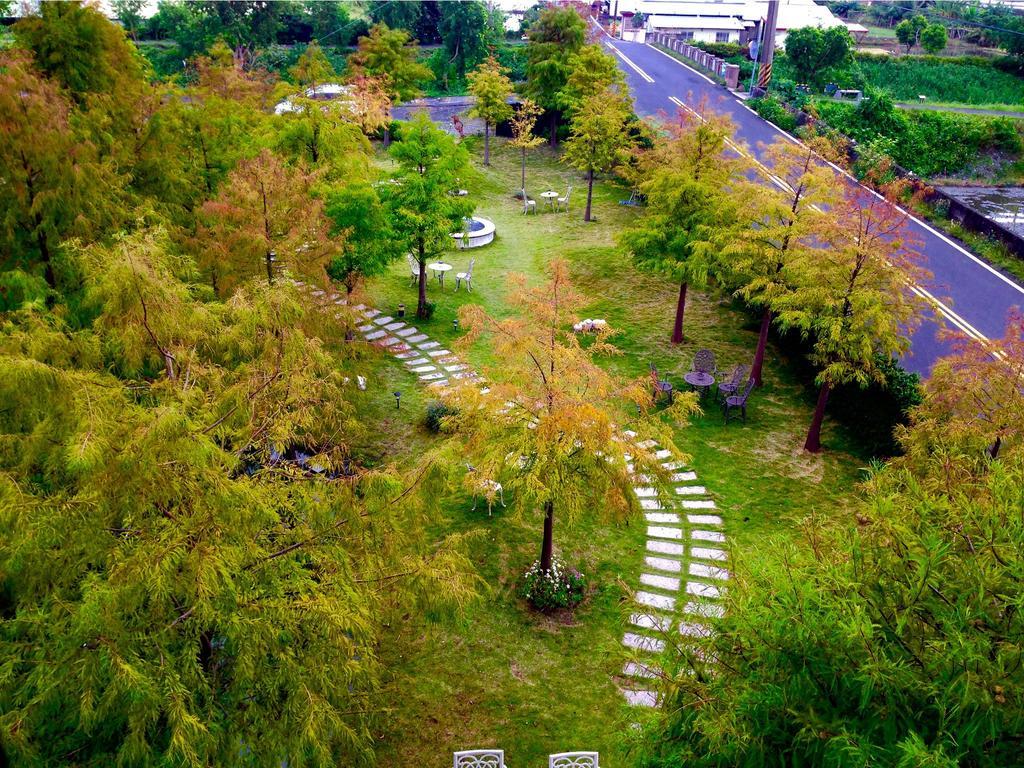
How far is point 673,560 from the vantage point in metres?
13.6

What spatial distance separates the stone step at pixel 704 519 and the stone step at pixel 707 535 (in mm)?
243

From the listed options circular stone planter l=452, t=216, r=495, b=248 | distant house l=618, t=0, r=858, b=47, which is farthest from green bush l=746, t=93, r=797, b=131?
distant house l=618, t=0, r=858, b=47

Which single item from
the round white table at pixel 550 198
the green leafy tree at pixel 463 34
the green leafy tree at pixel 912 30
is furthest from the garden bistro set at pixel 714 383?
the green leafy tree at pixel 912 30

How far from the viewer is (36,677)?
588cm

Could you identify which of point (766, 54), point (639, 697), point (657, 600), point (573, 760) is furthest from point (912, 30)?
point (573, 760)

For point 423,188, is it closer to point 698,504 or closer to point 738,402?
point 738,402

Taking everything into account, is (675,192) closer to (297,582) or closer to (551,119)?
(297,582)

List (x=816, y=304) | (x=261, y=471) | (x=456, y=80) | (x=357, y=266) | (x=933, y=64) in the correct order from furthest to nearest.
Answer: (x=933, y=64) → (x=456, y=80) → (x=357, y=266) → (x=816, y=304) → (x=261, y=471)

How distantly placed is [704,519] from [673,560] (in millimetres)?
1385

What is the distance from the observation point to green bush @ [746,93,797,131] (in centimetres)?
3456

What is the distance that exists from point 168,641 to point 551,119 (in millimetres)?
38038

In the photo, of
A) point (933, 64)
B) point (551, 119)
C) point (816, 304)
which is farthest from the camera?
point (933, 64)

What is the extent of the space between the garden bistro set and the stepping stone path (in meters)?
2.55

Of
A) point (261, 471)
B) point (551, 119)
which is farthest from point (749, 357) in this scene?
point (551, 119)
